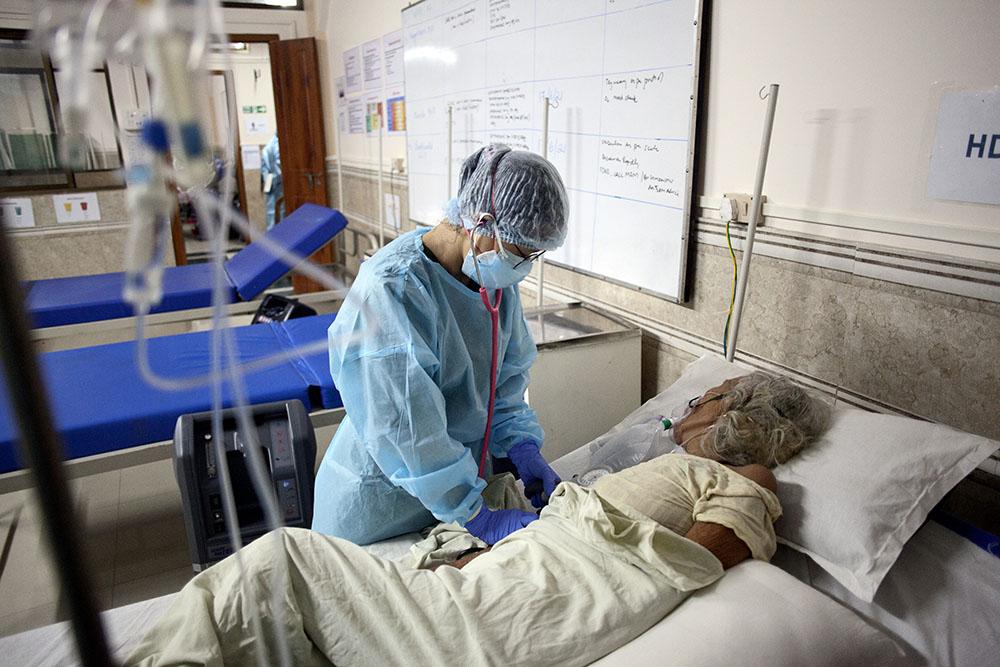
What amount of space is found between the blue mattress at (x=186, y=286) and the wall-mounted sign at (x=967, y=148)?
2.85 metres

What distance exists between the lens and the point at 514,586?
4.12 ft

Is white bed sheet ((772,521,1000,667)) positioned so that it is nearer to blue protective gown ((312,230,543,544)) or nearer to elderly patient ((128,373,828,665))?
elderly patient ((128,373,828,665))

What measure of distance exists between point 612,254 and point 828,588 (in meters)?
1.39

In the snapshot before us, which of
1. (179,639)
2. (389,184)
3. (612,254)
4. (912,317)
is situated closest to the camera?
(179,639)

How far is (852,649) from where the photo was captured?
1.19 metres

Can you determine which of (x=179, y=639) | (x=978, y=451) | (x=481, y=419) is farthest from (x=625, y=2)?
(x=179, y=639)

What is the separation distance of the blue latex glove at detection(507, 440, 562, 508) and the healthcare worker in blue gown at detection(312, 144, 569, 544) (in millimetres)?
149

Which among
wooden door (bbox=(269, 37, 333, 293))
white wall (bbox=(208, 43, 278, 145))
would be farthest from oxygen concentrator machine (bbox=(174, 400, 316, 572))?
white wall (bbox=(208, 43, 278, 145))

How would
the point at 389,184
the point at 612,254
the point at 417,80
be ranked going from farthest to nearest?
1. the point at 389,184
2. the point at 417,80
3. the point at 612,254

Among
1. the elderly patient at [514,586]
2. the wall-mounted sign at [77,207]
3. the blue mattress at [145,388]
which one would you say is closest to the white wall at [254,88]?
the wall-mounted sign at [77,207]

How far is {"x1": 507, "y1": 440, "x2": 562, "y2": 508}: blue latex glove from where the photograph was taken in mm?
1733

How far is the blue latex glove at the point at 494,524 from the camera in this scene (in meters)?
1.53

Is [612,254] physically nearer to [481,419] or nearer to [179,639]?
[481,419]

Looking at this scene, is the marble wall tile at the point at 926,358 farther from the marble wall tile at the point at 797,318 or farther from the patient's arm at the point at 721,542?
the patient's arm at the point at 721,542
